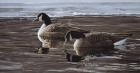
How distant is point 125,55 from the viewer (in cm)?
642

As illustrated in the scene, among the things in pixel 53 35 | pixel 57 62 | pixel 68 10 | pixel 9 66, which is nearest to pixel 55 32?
pixel 53 35

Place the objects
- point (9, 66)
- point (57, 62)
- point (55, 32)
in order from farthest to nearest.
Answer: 1. point (55, 32)
2. point (57, 62)
3. point (9, 66)

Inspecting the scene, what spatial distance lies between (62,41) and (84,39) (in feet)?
2.67

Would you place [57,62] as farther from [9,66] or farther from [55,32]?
[55,32]

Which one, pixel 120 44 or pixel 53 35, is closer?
pixel 120 44

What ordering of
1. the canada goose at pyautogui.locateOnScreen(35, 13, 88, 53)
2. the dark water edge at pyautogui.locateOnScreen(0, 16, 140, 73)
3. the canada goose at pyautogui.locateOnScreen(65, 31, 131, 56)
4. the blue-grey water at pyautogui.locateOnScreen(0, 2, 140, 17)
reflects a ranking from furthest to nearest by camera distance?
the blue-grey water at pyautogui.locateOnScreen(0, 2, 140, 17) → the canada goose at pyautogui.locateOnScreen(35, 13, 88, 53) → the canada goose at pyautogui.locateOnScreen(65, 31, 131, 56) → the dark water edge at pyautogui.locateOnScreen(0, 16, 140, 73)

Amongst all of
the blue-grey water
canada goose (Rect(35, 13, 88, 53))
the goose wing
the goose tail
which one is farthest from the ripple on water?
the blue-grey water

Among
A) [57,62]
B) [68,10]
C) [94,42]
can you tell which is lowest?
[57,62]

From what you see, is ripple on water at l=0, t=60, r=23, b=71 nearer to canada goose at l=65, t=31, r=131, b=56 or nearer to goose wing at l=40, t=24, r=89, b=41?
canada goose at l=65, t=31, r=131, b=56

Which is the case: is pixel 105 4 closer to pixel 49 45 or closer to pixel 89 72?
pixel 49 45

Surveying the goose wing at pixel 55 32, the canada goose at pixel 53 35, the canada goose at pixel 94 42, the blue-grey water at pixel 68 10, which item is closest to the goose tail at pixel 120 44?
the canada goose at pixel 94 42

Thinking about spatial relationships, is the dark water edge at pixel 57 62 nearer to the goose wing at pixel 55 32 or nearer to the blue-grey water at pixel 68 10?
the goose wing at pixel 55 32

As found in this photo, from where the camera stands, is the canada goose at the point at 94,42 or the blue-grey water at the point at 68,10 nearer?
the canada goose at the point at 94,42

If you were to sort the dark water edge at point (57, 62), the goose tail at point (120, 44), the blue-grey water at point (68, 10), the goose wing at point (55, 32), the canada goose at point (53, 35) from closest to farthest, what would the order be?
the dark water edge at point (57, 62), the goose tail at point (120, 44), the canada goose at point (53, 35), the goose wing at point (55, 32), the blue-grey water at point (68, 10)
